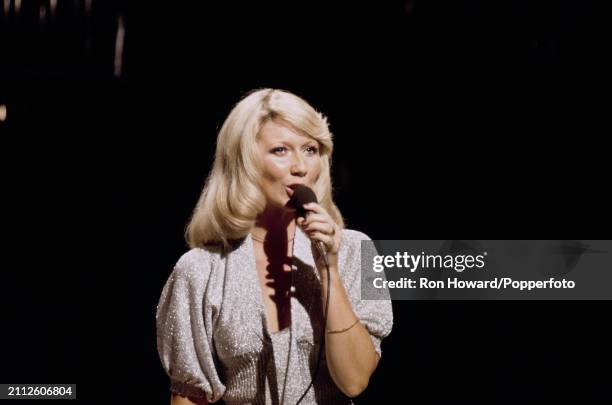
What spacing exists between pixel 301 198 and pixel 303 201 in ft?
0.04

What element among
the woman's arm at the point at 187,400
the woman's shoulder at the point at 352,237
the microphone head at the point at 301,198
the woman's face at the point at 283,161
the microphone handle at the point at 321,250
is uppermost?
the woman's face at the point at 283,161

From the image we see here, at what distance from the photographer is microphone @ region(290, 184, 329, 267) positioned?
116 centimetres

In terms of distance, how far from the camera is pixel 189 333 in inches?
50.9

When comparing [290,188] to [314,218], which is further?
[290,188]

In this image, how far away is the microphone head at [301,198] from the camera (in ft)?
3.86

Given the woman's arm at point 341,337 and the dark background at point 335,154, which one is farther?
the dark background at point 335,154

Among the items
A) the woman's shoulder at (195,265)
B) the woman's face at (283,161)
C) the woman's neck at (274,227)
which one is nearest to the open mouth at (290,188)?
the woman's face at (283,161)

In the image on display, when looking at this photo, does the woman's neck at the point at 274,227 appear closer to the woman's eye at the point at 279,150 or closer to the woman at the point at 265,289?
the woman at the point at 265,289
